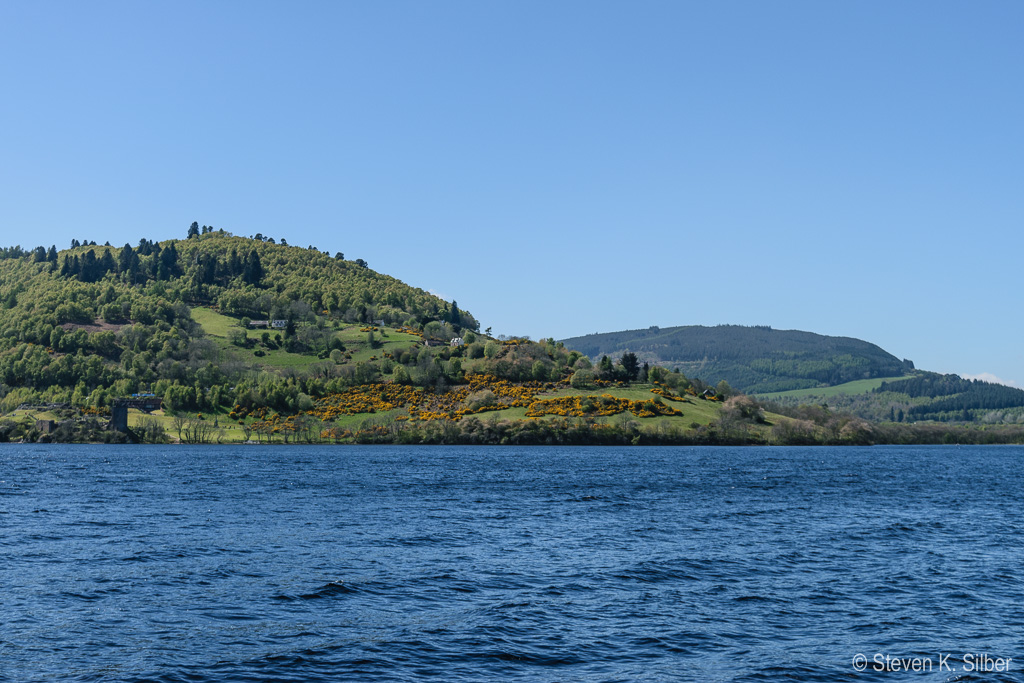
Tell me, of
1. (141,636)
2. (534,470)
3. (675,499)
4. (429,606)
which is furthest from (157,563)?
(534,470)

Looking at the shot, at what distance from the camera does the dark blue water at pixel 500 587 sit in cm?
2688

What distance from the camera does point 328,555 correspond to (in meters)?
45.9

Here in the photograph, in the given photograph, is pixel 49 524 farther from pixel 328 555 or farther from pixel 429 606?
pixel 429 606

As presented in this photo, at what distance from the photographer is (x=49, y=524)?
2264 inches

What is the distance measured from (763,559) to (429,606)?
21.1 meters

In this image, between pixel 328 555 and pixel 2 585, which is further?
pixel 328 555

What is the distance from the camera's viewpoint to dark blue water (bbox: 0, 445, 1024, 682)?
2688 centimetres

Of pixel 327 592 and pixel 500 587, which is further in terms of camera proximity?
pixel 500 587

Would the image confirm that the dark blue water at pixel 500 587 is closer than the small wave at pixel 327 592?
Yes

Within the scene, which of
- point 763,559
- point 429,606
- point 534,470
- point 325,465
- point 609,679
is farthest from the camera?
point 325,465

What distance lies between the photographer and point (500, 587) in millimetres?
38000

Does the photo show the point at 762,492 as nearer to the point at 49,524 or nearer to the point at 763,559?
the point at 763,559

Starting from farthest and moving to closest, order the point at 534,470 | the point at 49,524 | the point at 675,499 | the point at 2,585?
the point at 534,470
the point at 675,499
the point at 49,524
the point at 2,585

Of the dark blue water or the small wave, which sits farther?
the small wave
